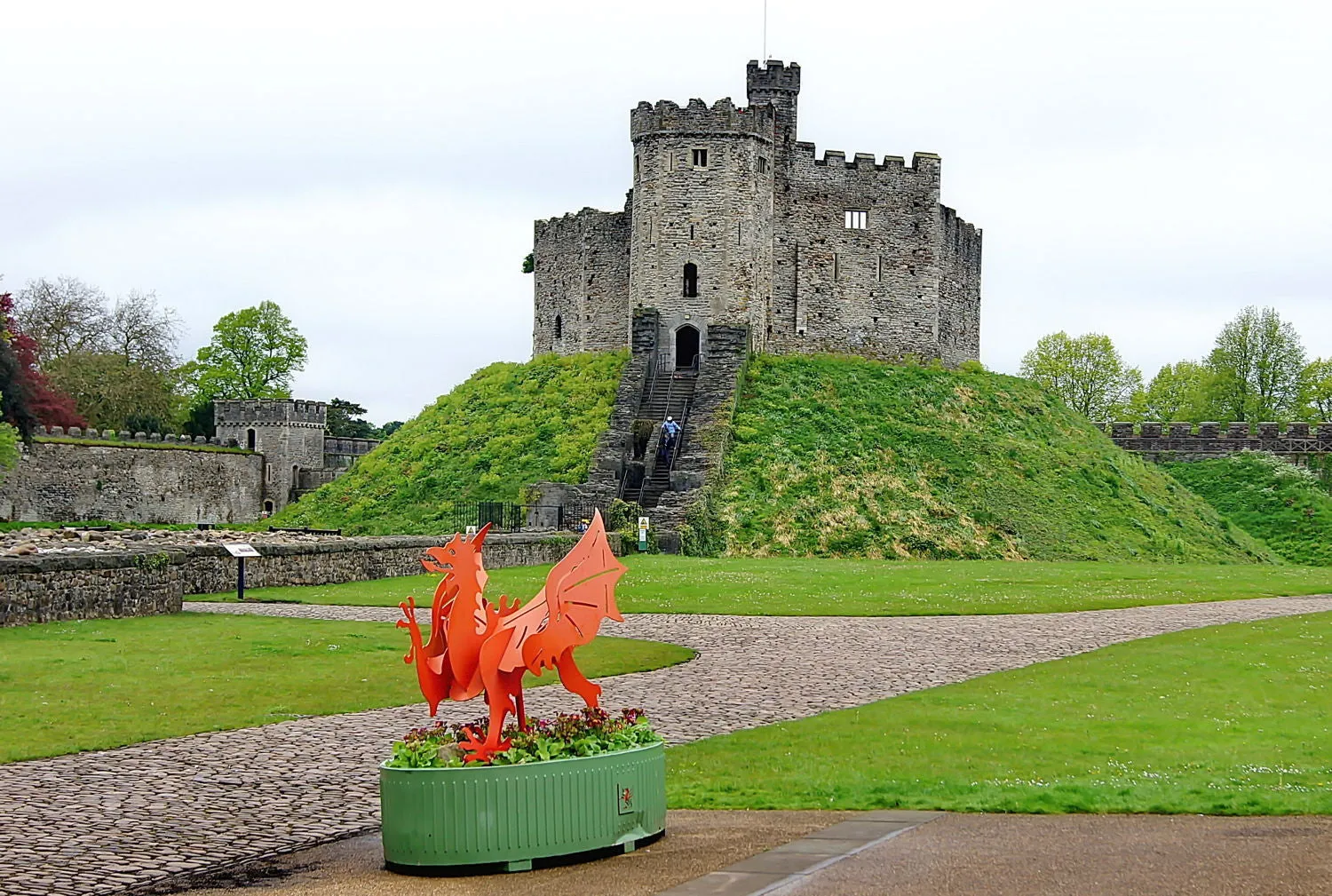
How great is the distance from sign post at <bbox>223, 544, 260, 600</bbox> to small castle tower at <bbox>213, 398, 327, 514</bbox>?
42312mm

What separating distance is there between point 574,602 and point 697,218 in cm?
3953

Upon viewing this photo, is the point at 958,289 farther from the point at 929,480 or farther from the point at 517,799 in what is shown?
the point at 517,799

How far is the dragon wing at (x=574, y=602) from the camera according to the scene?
1112cm

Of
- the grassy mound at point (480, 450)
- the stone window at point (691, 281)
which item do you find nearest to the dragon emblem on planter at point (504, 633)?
the grassy mound at point (480, 450)

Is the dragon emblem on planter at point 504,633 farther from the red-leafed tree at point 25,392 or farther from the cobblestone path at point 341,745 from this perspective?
the red-leafed tree at point 25,392

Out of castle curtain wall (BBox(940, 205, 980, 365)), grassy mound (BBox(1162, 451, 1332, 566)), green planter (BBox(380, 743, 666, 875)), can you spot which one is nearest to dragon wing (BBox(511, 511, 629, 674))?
green planter (BBox(380, 743, 666, 875))

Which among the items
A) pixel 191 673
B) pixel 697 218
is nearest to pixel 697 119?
pixel 697 218

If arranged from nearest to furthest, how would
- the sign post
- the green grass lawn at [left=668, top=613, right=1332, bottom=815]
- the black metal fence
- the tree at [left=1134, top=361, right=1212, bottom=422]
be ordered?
the green grass lawn at [left=668, top=613, right=1332, bottom=815]
the sign post
the black metal fence
the tree at [left=1134, top=361, right=1212, bottom=422]

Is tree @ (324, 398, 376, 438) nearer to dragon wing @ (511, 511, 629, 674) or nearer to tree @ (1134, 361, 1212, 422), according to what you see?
tree @ (1134, 361, 1212, 422)

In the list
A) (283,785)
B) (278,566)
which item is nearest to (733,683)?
(283,785)

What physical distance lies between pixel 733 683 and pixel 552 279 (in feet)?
126

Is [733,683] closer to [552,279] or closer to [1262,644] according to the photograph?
[1262,644]

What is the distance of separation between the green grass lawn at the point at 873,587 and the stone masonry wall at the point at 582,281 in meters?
16.6

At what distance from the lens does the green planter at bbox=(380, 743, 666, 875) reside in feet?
33.6
